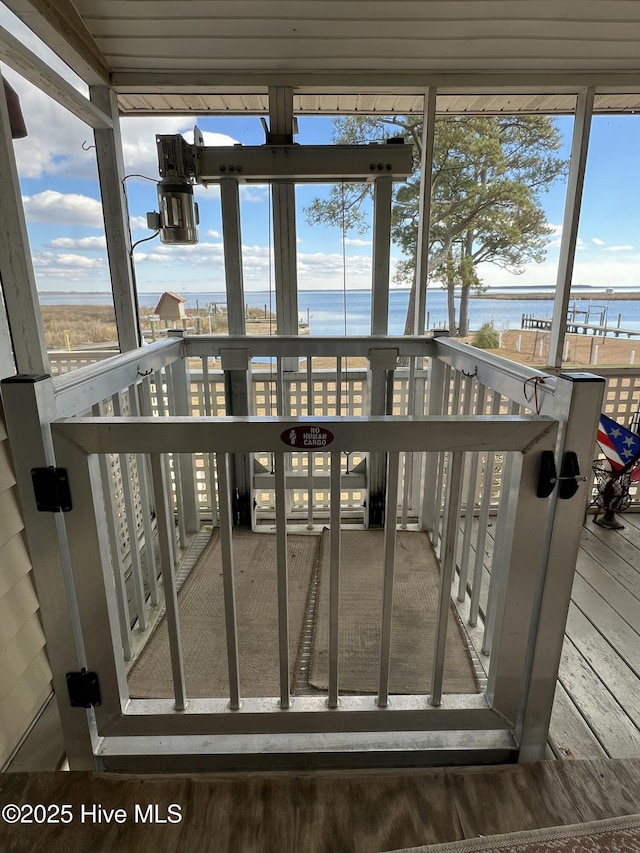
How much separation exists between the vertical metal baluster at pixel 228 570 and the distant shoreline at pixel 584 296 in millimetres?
2357

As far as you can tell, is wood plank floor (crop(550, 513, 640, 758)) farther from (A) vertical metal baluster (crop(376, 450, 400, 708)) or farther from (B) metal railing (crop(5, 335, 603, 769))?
(A) vertical metal baluster (crop(376, 450, 400, 708))

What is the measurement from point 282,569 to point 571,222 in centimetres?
239

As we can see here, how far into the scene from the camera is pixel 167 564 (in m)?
1.01

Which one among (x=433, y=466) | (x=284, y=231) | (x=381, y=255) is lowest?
(x=433, y=466)

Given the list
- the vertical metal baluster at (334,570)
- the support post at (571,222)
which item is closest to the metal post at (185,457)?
the vertical metal baluster at (334,570)

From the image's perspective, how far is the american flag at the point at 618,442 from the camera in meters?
→ 2.28

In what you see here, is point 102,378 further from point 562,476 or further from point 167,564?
point 562,476

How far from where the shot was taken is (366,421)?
0.89 meters

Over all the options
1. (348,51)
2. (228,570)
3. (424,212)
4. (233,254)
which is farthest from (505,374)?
(348,51)

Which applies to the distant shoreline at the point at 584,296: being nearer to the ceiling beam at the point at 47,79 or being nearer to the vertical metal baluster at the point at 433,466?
the vertical metal baluster at the point at 433,466

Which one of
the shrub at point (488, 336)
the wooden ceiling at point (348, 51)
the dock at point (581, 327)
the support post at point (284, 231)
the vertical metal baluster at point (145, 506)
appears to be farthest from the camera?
the shrub at point (488, 336)

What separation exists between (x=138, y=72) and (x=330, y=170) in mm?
1040

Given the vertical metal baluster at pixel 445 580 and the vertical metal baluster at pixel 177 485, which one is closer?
the vertical metal baluster at pixel 445 580

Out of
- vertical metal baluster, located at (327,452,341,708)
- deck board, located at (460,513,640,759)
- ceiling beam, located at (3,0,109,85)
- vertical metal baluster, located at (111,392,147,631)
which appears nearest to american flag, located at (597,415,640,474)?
deck board, located at (460,513,640,759)
